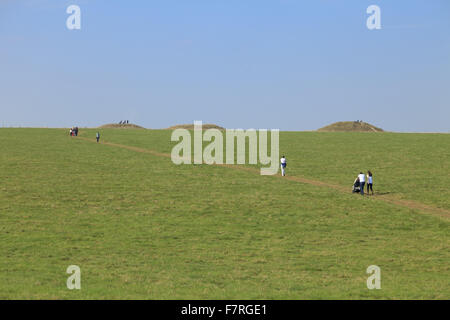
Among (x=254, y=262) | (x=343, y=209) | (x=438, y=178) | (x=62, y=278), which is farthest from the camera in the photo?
(x=438, y=178)

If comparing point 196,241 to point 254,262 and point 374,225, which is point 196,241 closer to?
point 254,262

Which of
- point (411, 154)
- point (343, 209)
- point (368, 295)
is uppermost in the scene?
point (411, 154)

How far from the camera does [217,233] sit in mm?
26406

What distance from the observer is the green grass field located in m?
17.8

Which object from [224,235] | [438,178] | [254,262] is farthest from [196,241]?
[438,178]

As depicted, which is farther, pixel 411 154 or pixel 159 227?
pixel 411 154

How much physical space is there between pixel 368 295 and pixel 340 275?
295 centimetres

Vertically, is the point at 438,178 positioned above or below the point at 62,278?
above

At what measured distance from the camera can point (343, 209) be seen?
32594mm

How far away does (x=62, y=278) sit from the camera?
18.3m

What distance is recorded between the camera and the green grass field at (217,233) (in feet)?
58.2
